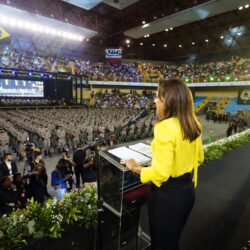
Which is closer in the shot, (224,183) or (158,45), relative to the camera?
(224,183)

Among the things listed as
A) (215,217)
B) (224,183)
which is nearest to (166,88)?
(215,217)

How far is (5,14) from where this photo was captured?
1773cm

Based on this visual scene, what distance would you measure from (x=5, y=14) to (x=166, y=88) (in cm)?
2135

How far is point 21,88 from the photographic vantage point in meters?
20.2

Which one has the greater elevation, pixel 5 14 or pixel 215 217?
pixel 5 14

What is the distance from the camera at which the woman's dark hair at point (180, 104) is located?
4.59ft

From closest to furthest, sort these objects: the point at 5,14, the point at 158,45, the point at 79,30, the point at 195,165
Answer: the point at 195,165
the point at 5,14
the point at 79,30
the point at 158,45

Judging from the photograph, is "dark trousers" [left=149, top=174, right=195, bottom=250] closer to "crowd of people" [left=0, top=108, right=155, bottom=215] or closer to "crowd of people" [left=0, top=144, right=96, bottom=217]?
"crowd of people" [left=0, top=108, right=155, bottom=215]

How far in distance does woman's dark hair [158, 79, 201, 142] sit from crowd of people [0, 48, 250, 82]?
21.6 m

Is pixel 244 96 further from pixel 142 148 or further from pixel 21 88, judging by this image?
pixel 142 148

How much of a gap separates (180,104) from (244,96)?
26.2 m

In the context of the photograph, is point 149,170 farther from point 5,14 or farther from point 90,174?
point 5,14

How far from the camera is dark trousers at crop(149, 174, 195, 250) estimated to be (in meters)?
1.43

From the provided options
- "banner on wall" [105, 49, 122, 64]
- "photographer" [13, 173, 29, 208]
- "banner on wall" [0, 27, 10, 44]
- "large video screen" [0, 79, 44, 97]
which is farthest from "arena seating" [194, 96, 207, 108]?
"photographer" [13, 173, 29, 208]
